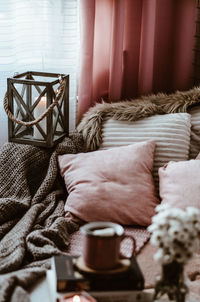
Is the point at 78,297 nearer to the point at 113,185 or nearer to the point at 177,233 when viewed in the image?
the point at 177,233

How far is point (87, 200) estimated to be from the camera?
189 cm

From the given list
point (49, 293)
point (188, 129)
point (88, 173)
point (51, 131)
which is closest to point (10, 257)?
point (49, 293)

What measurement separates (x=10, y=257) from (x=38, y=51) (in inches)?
37.2

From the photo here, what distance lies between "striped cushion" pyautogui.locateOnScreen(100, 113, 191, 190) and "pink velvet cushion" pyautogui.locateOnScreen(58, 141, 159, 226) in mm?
61

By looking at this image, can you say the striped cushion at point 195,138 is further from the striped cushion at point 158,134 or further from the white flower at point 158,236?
the white flower at point 158,236

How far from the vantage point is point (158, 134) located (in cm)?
209

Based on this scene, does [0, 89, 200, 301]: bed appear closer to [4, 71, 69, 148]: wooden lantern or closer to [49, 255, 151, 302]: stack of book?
[4, 71, 69, 148]: wooden lantern

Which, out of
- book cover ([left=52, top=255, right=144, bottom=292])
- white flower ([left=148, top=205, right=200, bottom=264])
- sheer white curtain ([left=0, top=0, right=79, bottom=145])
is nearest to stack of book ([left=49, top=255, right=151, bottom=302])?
book cover ([left=52, top=255, right=144, bottom=292])

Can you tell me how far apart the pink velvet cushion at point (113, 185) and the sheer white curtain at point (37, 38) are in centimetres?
46

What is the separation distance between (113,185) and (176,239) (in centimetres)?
75

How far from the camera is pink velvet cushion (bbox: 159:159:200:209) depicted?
6.03ft

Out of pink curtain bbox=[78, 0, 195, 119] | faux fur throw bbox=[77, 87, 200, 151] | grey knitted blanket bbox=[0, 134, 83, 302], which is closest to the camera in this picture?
grey knitted blanket bbox=[0, 134, 83, 302]

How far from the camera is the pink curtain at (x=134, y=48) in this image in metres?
2.29

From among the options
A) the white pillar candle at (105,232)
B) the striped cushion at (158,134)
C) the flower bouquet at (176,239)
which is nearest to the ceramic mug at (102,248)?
the white pillar candle at (105,232)
